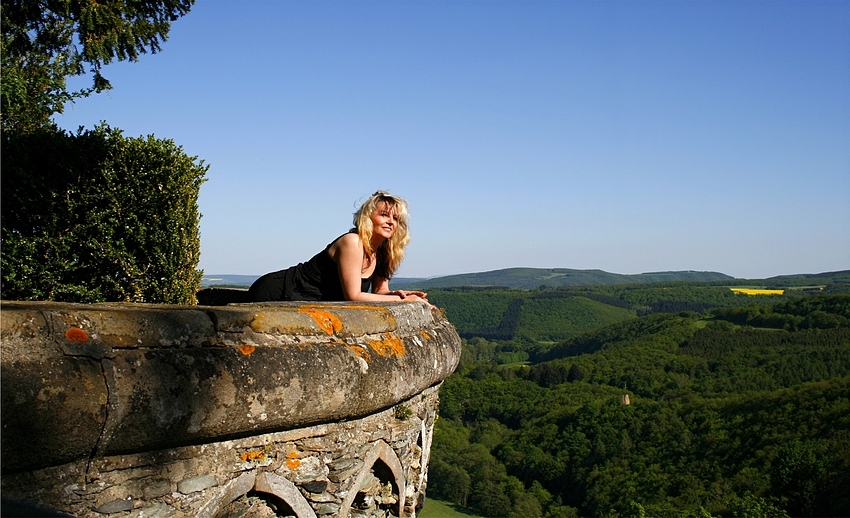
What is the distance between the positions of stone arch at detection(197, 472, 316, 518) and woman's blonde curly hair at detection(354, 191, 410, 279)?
1.78m

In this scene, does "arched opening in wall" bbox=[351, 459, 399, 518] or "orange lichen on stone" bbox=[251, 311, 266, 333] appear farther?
"arched opening in wall" bbox=[351, 459, 399, 518]

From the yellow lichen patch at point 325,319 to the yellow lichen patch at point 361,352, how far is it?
109 millimetres

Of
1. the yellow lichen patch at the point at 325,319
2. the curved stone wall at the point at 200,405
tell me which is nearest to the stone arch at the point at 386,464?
the curved stone wall at the point at 200,405

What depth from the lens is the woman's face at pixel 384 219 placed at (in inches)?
163

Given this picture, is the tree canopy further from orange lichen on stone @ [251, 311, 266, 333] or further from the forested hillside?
the forested hillside

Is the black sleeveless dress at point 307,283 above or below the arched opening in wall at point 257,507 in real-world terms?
above

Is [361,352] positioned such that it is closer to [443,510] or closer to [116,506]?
[116,506]

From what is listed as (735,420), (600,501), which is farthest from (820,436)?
(600,501)

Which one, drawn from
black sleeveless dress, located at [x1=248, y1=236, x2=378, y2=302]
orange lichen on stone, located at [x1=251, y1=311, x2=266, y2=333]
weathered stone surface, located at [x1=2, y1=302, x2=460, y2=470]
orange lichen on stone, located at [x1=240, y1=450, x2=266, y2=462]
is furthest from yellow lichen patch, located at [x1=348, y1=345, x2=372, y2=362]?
black sleeveless dress, located at [x1=248, y1=236, x2=378, y2=302]

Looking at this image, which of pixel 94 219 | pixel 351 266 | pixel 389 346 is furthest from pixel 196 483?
pixel 94 219

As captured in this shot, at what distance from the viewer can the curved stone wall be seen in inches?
74.0

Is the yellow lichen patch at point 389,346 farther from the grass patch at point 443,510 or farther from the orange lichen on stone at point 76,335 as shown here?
the grass patch at point 443,510

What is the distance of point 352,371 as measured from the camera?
2682 millimetres

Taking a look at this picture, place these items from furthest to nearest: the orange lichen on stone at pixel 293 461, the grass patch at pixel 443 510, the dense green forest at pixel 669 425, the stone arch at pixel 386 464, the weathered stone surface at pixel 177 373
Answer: the grass patch at pixel 443 510 → the dense green forest at pixel 669 425 → the stone arch at pixel 386 464 → the orange lichen on stone at pixel 293 461 → the weathered stone surface at pixel 177 373
